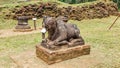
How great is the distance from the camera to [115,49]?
707cm

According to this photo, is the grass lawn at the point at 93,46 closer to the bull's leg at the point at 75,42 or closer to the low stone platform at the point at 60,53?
the low stone platform at the point at 60,53

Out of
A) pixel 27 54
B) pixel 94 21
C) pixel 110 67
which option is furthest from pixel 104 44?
pixel 94 21

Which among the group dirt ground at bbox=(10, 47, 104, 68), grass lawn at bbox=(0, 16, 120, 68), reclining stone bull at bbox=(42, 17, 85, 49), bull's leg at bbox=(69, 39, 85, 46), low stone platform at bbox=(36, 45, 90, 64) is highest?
reclining stone bull at bbox=(42, 17, 85, 49)

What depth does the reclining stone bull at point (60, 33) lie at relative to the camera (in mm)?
5740

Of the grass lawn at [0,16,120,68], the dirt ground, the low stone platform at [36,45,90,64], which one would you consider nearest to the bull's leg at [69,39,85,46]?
the low stone platform at [36,45,90,64]

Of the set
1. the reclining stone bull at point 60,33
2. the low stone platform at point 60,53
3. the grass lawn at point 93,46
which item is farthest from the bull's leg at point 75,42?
the grass lawn at point 93,46

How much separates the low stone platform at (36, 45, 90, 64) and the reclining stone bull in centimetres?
18

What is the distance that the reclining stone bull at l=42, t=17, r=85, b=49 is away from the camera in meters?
5.74

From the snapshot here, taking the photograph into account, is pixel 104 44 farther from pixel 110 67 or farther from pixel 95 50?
pixel 110 67

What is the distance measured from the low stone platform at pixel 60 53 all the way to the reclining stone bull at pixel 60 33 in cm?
18

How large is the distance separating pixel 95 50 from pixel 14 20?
820cm

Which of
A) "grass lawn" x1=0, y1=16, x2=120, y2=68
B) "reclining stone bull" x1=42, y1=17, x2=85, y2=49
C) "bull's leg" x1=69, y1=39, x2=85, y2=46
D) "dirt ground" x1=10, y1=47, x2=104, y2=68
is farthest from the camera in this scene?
"bull's leg" x1=69, y1=39, x2=85, y2=46

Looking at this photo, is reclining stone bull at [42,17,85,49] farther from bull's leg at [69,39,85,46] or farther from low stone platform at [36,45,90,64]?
low stone platform at [36,45,90,64]

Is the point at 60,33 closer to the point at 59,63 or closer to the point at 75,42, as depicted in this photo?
the point at 75,42
